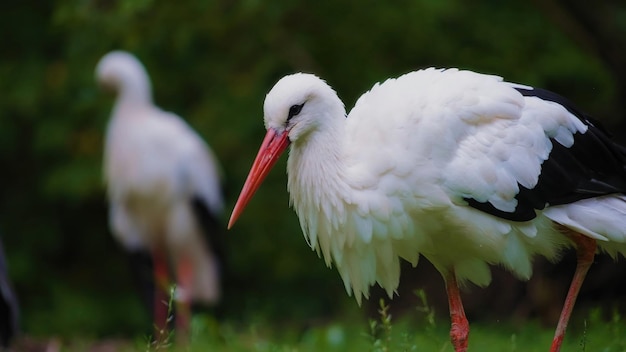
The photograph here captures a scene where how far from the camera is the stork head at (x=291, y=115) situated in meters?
4.23

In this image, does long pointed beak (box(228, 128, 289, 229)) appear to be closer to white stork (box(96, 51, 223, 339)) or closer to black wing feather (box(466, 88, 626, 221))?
black wing feather (box(466, 88, 626, 221))

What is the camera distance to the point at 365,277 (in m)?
4.50

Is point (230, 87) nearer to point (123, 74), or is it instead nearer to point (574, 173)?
point (123, 74)

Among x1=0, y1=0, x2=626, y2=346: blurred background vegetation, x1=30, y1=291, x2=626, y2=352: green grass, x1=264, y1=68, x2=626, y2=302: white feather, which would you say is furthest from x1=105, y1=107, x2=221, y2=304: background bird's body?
x1=264, y1=68, x2=626, y2=302: white feather

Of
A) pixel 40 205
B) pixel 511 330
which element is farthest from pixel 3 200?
pixel 511 330

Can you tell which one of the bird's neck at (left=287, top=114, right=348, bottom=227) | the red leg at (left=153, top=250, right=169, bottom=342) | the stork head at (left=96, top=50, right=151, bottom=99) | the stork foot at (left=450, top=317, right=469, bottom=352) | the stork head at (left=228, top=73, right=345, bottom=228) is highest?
the stork head at (left=228, top=73, right=345, bottom=228)

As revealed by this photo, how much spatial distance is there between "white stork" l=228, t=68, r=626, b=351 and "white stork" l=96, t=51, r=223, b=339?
494 centimetres

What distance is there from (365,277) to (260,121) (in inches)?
196

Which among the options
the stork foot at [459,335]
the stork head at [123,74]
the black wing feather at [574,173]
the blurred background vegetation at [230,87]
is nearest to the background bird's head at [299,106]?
the black wing feather at [574,173]

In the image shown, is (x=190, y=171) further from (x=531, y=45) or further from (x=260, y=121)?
(x=531, y=45)

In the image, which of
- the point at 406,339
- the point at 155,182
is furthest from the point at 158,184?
the point at 406,339

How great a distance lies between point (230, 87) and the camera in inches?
377

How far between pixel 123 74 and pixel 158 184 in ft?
3.45

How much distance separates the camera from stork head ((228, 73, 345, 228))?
423 centimetres
